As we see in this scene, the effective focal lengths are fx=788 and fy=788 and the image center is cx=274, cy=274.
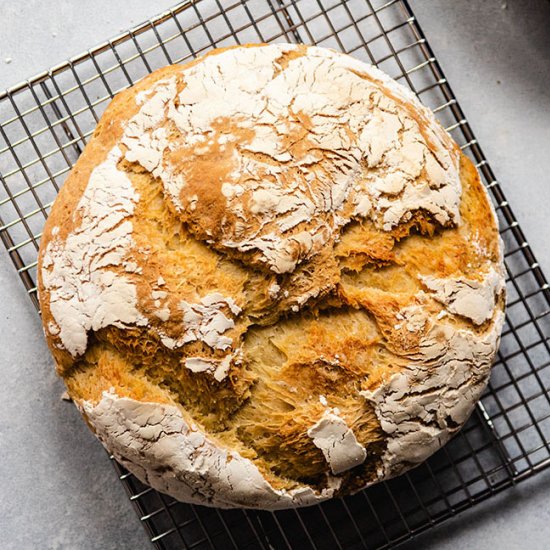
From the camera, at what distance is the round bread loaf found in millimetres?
1560

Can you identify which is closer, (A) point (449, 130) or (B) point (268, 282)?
(B) point (268, 282)

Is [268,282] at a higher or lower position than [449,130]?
lower

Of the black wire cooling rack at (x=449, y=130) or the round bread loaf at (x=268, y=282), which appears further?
the black wire cooling rack at (x=449, y=130)

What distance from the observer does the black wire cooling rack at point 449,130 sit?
1997 mm

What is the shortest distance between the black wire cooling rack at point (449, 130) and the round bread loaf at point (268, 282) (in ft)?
1.26

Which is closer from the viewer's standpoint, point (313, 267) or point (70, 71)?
point (313, 267)

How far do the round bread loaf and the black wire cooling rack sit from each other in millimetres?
384

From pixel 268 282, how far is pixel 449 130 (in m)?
0.75

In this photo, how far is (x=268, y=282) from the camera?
5.11 feet

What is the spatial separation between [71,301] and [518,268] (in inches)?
46.0

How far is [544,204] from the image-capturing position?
2123mm

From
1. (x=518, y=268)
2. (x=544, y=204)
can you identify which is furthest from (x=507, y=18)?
(x=518, y=268)

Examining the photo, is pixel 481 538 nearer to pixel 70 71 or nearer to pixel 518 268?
pixel 518 268

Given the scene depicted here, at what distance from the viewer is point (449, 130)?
201 cm
